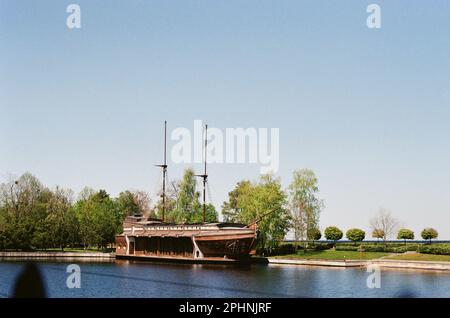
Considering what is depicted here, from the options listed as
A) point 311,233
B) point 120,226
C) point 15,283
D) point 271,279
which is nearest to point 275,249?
point 311,233

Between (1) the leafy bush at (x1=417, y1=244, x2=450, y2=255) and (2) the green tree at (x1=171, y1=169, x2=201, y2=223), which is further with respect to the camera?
(2) the green tree at (x1=171, y1=169, x2=201, y2=223)

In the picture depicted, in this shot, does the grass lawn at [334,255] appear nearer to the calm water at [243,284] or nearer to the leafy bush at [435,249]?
the leafy bush at [435,249]

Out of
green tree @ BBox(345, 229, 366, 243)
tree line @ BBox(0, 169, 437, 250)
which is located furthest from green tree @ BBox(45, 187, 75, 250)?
green tree @ BBox(345, 229, 366, 243)

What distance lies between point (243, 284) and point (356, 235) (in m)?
31.0

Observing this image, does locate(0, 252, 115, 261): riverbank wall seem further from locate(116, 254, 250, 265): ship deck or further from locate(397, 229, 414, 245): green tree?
locate(397, 229, 414, 245): green tree

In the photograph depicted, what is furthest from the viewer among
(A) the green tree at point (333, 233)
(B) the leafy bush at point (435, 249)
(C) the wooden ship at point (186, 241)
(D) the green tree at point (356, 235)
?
(A) the green tree at point (333, 233)

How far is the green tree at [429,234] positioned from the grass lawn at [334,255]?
900 centimetres

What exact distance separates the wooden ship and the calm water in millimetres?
11024

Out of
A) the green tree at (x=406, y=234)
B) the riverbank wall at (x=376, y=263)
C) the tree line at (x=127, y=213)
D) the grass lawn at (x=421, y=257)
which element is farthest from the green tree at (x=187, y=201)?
the grass lawn at (x=421, y=257)

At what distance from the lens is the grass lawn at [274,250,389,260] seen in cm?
5438

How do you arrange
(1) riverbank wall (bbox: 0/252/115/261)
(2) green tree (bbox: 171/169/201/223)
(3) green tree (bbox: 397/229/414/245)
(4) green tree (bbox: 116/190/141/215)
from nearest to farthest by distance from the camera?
(3) green tree (bbox: 397/229/414/245)
(1) riverbank wall (bbox: 0/252/115/261)
(2) green tree (bbox: 171/169/201/223)
(4) green tree (bbox: 116/190/141/215)

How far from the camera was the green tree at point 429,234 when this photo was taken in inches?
2372

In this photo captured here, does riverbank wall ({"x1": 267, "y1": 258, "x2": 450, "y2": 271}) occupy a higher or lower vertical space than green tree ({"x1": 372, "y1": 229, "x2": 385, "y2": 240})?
lower
